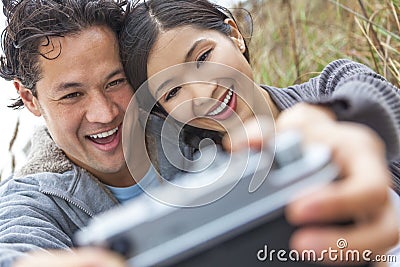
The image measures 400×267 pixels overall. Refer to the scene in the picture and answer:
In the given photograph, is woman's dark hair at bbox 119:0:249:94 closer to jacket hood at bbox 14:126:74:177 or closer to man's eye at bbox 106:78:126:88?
man's eye at bbox 106:78:126:88

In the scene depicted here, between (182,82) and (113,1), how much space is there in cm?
31

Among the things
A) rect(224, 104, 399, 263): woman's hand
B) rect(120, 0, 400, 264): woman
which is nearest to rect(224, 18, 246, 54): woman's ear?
rect(120, 0, 400, 264): woman

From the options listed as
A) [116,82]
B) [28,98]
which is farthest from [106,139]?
[28,98]

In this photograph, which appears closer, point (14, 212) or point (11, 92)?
point (14, 212)

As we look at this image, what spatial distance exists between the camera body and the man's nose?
70 centimetres

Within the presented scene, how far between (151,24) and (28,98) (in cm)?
37

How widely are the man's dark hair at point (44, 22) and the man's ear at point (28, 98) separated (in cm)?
4

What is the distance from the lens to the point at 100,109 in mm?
1132

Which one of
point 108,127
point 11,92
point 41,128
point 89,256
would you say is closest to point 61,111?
point 108,127

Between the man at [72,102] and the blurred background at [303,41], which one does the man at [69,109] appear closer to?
the man at [72,102]

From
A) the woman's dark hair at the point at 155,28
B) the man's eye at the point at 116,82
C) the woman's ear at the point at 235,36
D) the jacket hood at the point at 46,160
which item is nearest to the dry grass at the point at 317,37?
the woman's ear at the point at 235,36

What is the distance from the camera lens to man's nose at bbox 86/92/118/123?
113 centimetres

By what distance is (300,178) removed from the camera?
0.42m

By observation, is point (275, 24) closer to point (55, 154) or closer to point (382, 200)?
point (55, 154)
